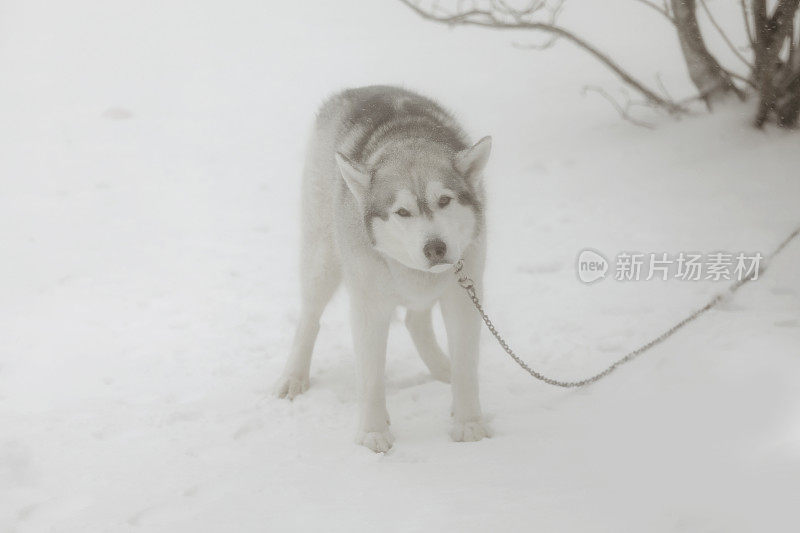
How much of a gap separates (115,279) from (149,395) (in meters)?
2.03

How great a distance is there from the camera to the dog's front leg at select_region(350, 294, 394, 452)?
3543 millimetres

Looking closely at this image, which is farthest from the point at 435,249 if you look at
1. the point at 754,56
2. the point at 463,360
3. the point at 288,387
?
the point at 754,56

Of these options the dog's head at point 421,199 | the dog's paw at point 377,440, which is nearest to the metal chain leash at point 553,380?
the dog's head at point 421,199

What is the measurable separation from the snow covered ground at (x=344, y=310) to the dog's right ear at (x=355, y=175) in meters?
1.15

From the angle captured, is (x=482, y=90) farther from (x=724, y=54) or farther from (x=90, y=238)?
(x=90, y=238)

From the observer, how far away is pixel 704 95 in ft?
21.9

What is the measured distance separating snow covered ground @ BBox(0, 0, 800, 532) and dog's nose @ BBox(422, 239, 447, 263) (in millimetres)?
881

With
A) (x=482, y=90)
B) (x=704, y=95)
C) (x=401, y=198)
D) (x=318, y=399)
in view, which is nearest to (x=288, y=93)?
(x=482, y=90)

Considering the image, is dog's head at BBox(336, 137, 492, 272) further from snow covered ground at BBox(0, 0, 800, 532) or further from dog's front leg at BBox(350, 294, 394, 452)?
snow covered ground at BBox(0, 0, 800, 532)

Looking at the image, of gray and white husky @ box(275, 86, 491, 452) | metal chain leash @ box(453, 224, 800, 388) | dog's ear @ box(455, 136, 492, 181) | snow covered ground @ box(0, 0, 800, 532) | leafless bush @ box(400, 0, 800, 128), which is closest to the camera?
snow covered ground @ box(0, 0, 800, 532)

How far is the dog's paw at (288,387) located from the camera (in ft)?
13.8

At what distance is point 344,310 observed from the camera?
18.1ft

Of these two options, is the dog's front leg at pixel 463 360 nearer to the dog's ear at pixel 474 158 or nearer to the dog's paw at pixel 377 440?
the dog's paw at pixel 377 440

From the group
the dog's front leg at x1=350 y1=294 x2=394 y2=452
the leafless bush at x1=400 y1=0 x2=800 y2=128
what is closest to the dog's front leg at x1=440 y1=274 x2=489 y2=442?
the dog's front leg at x1=350 y1=294 x2=394 y2=452
